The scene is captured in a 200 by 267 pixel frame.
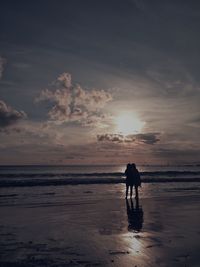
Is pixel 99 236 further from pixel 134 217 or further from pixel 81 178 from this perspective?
pixel 81 178

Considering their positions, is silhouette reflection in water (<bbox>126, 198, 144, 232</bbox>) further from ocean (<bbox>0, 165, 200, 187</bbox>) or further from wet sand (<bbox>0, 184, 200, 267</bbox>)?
ocean (<bbox>0, 165, 200, 187</bbox>)

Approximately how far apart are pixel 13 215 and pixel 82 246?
7.11 meters

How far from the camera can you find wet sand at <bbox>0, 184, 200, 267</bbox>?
30.0 feet

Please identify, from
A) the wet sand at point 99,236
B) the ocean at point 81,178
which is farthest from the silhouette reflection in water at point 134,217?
the ocean at point 81,178

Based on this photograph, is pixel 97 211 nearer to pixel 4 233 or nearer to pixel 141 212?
pixel 141 212

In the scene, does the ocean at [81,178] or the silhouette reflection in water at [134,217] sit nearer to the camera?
the silhouette reflection in water at [134,217]

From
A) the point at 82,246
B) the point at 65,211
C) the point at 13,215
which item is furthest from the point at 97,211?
the point at 82,246

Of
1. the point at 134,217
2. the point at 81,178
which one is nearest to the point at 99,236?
the point at 134,217

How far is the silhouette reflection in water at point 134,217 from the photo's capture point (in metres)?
13.8

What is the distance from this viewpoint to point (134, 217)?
16.5 m

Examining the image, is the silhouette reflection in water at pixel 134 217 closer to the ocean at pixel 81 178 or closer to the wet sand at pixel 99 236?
the wet sand at pixel 99 236

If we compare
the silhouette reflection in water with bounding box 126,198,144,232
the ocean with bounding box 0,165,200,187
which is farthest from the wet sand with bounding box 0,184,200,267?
the ocean with bounding box 0,165,200,187

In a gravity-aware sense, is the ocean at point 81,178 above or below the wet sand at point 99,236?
above

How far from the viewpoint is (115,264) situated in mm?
8680
